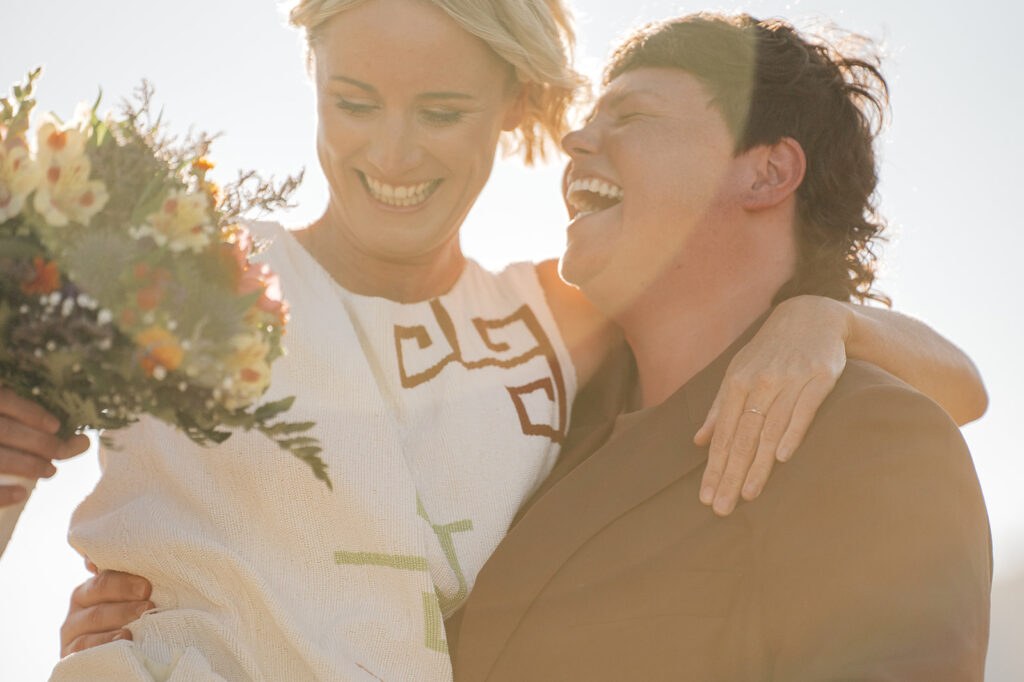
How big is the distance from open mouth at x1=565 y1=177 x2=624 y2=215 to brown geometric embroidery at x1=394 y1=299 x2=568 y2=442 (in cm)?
40

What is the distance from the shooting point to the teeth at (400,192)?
352 centimetres

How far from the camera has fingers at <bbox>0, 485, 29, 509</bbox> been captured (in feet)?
7.40

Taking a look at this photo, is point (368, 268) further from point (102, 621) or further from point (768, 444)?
point (768, 444)

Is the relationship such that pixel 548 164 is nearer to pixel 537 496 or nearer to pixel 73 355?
pixel 537 496

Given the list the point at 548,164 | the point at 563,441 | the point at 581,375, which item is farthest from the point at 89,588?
the point at 548,164

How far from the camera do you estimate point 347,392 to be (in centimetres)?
310

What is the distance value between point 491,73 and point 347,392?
1.13 meters

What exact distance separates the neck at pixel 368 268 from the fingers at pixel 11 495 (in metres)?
1.40

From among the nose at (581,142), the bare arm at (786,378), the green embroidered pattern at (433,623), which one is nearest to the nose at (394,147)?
the nose at (581,142)

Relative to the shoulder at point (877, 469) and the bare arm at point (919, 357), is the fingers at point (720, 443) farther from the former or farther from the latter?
the bare arm at point (919, 357)

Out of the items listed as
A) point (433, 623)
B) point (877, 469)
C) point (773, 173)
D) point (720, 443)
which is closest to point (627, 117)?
point (773, 173)

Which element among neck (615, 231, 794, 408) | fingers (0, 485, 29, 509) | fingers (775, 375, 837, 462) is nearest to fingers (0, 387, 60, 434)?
fingers (0, 485, 29, 509)

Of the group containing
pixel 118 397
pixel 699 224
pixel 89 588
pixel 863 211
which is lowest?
pixel 89 588

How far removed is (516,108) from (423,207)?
539mm
